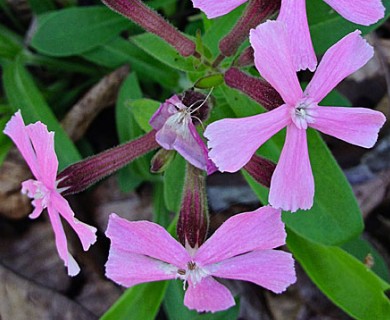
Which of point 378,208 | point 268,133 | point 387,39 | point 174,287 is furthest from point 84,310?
point 387,39

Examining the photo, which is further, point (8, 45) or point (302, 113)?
point (8, 45)

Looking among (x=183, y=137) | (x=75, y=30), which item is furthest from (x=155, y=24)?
(x=75, y=30)

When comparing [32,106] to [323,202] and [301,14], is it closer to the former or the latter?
[323,202]

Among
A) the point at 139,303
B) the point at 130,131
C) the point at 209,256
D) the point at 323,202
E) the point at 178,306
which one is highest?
the point at 209,256

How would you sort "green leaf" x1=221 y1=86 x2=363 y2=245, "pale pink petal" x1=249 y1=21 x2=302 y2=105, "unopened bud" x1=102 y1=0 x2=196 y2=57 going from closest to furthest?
"pale pink petal" x1=249 y1=21 x2=302 y2=105
"unopened bud" x1=102 y1=0 x2=196 y2=57
"green leaf" x1=221 y1=86 x2=363 y2=245

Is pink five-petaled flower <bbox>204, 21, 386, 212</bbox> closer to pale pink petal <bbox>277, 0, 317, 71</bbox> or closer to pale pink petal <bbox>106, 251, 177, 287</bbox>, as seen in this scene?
pale pink petal <bbox>277, 0, 317, 71</bbox>

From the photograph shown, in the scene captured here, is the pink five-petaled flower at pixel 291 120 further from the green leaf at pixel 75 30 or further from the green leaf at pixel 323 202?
the green leaf at pixel 75 30

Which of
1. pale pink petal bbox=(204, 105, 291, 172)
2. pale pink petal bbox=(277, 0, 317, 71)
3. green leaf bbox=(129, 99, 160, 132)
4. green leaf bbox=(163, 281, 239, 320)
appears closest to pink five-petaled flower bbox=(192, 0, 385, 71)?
pale pink petal bbox=(277, 0, 317, 71)
